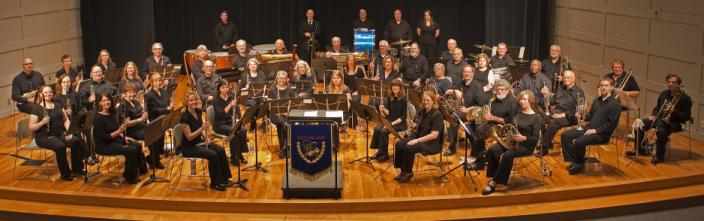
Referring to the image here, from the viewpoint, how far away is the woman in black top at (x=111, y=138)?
338 inches

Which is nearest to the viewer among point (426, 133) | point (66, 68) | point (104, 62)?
point (426, 133)

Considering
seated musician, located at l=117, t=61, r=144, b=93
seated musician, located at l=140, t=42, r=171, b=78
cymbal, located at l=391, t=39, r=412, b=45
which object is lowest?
seated musician, located at l=117, t=61, r=144, b=93

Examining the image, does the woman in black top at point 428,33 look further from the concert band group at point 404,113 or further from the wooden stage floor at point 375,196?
the wooden stage floor at point 375,196

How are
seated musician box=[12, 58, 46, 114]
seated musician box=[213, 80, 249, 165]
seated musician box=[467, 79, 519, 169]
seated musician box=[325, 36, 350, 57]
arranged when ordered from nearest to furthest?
seated musician box=[467, 79, 519, 169] < seated musician box=[213, 80, 249, 165] < seated musician box=[12, 58, 46, 114] < seated musician box=[325, 36, 350, 57]

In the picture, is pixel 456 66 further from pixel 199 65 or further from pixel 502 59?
pixel 199 65

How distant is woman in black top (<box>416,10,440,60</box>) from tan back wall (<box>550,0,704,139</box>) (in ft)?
6.61

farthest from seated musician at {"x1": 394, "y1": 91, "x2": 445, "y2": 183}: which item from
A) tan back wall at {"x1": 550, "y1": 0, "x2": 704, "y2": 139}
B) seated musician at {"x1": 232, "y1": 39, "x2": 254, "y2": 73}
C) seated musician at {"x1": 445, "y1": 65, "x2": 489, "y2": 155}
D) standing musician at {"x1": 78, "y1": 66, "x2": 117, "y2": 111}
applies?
seated musician at {"x1": 232, "y1": 39, "x2": 254, "y2": 73}

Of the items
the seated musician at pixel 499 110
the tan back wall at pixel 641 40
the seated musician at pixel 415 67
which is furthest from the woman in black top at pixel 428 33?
the seated musician at pixel 499 110

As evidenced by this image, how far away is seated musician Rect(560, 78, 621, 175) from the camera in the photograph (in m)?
9.11

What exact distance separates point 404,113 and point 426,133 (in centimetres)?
99

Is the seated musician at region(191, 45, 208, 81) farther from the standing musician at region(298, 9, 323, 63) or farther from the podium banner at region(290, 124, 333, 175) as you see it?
the podium banner at region(290, 124, 333, 175)

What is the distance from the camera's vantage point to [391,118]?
9.89 meters

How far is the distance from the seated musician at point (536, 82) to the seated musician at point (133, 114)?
15.4 ft

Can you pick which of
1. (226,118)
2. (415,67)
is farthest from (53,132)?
(415,67)
